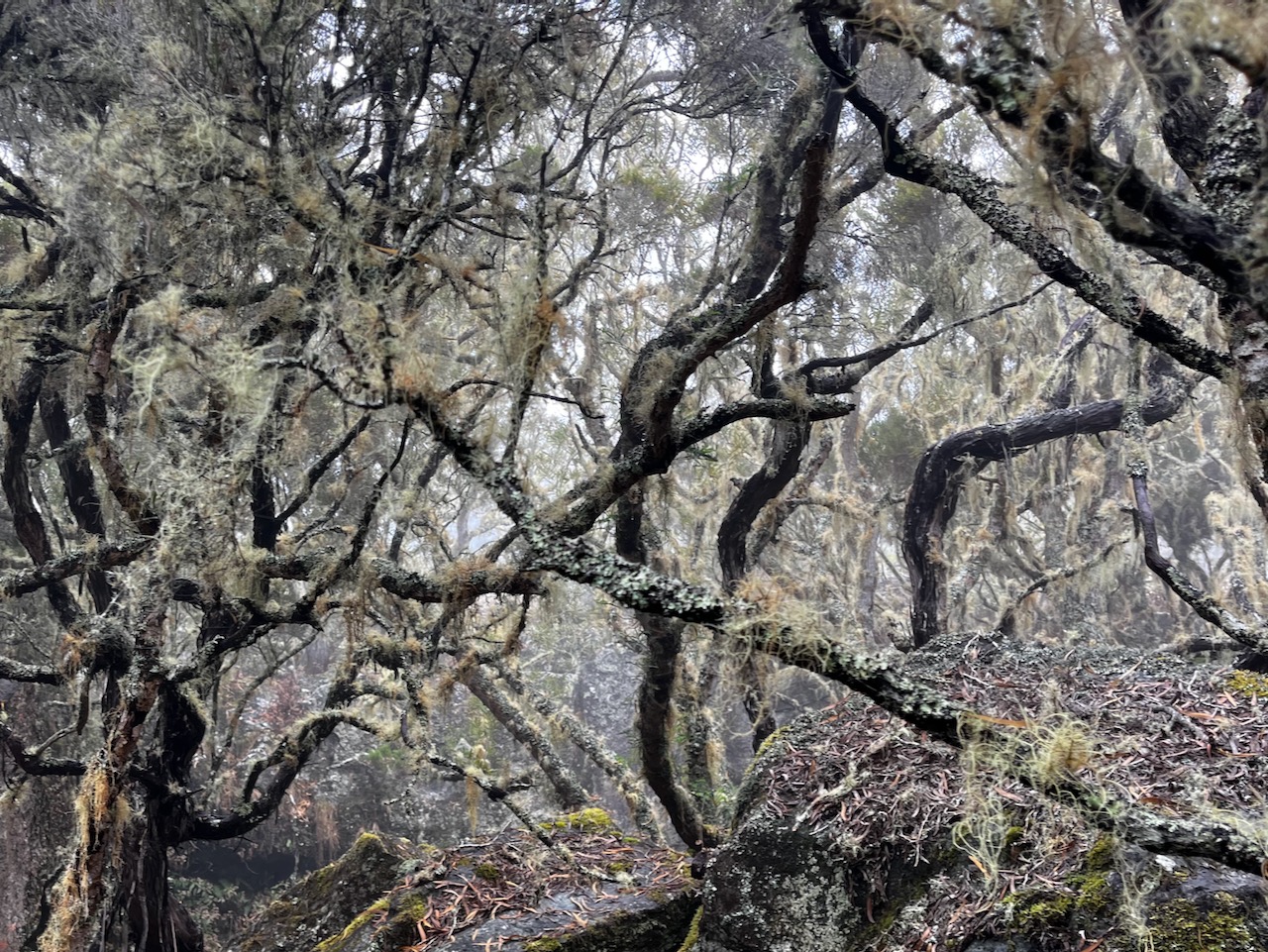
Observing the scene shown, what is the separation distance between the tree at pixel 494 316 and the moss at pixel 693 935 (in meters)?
1.27

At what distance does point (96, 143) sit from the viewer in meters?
4.68

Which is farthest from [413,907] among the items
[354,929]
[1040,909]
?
[1040,909]

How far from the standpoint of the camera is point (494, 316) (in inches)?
203

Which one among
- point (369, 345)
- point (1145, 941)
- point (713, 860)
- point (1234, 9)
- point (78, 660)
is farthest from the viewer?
point (78, 660)

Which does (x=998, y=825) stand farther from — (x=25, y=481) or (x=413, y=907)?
(x=25, y=481)

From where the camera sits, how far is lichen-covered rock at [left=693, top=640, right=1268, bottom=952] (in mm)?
2654

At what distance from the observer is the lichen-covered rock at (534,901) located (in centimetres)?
412

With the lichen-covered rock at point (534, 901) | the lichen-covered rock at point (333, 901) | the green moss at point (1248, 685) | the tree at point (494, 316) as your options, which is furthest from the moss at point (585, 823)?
the green moss at point (1248, 685)

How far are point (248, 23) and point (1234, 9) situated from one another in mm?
4113

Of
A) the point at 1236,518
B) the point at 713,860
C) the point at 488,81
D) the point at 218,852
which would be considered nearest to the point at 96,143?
the point at 488,81

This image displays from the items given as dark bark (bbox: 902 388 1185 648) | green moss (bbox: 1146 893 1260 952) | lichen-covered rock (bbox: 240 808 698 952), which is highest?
dark bark (bbox: 902 388 1185 648)

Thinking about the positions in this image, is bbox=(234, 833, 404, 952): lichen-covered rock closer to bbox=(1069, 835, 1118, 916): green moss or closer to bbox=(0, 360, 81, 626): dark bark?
bbox=(0, 360, 81, 626): dark bark

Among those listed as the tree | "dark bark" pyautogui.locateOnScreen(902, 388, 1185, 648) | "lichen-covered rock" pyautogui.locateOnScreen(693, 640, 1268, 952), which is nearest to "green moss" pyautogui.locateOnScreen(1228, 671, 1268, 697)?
"lichen-covered rock" pyautogui.locateOnScreen(693, 640, 1268, 952)

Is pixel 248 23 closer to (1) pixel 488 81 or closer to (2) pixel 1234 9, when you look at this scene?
(1) pixel 488 81
